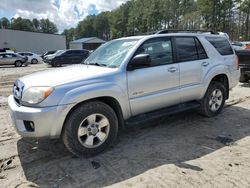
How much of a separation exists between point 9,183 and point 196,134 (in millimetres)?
3200

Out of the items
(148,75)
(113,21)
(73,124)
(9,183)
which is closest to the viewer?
(9,183)

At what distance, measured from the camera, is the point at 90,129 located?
4125 millimetres

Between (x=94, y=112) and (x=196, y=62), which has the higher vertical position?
(x=196, y=62)

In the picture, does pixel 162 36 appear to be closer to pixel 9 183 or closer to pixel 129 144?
pixel 129 144

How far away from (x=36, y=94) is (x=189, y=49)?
312cm

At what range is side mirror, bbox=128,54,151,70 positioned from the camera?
4375 mm

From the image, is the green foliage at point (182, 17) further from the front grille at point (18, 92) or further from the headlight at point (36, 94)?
the headlight at point (36, 94)

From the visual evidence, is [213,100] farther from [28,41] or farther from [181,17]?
[181,17]

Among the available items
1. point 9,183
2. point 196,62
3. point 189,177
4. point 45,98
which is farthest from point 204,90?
point 9,183

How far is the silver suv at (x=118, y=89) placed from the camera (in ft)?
12.5

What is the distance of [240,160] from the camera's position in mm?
4020

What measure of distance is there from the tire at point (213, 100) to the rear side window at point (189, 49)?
2.45ft

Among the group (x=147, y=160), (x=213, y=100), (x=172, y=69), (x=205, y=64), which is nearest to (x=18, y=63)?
(x=213, y=100)

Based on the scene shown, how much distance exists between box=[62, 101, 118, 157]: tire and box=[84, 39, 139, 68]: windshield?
2.74ft
